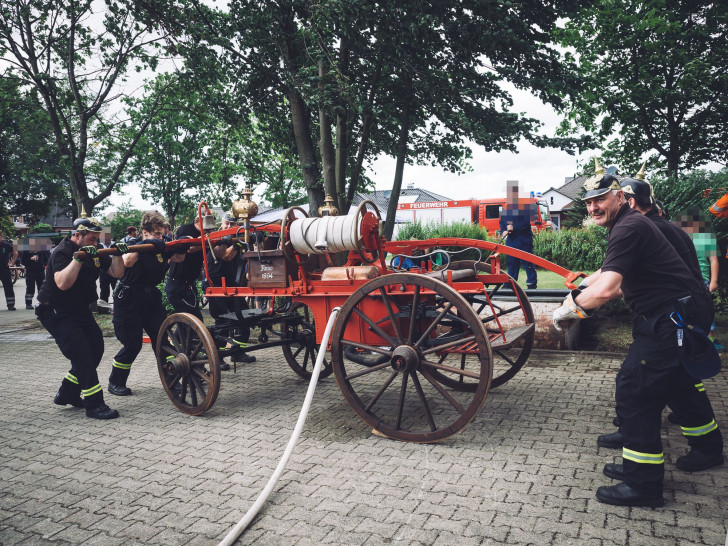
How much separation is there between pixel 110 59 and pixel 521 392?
10401mm

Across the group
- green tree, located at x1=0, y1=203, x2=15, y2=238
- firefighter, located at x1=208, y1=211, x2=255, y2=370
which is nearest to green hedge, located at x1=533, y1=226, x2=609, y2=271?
firefighter, located at x1=208, y1=211, x2=255, y2=370

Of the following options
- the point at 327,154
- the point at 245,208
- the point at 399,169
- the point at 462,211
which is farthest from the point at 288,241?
the point at 462,211

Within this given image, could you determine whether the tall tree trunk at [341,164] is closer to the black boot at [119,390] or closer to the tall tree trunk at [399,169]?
the tall tree trunk at [399,169]

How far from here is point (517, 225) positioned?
884cm

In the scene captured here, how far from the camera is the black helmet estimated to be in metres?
3.88

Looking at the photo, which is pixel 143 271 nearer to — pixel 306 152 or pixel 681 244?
pixel 681 244

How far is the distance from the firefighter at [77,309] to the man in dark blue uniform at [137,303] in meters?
0.38

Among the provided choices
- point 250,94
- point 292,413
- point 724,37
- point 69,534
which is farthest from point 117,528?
point 724,37

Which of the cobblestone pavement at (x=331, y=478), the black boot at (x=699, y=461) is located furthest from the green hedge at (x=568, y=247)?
the black boot at (x=699, y=461)

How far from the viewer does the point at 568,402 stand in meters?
4.98

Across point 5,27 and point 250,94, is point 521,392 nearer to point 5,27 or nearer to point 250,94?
point 250,94

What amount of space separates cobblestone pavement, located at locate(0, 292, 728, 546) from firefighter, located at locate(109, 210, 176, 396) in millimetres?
449

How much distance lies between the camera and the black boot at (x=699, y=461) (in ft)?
11.2

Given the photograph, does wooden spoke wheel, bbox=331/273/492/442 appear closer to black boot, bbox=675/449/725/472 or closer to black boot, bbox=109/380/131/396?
black boot, bbox=675/449/725/472
